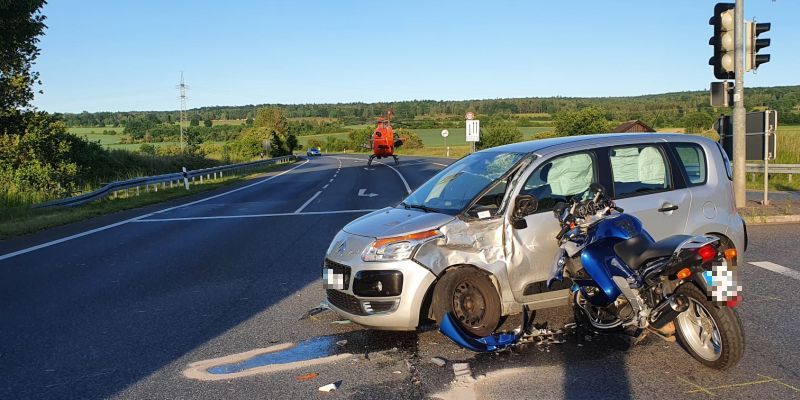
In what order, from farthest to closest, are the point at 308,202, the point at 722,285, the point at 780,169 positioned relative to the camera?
the point at 780,169, the point at 308,202, the point at 722,285

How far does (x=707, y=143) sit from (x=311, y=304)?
4440mm

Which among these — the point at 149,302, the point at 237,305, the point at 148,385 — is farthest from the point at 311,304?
the point at 148,385

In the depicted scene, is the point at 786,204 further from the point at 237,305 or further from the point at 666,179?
the point at 237,305

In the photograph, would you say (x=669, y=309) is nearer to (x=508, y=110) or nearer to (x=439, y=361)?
(x=439, y=361)

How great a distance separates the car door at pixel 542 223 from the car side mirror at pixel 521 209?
6cm

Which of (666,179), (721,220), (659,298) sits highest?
(666,179)

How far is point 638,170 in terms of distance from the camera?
6145 mm

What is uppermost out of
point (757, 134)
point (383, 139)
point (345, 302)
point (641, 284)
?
point (383, 139)

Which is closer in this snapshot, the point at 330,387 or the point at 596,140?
the point at 330,387

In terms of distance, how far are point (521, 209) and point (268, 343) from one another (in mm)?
2469

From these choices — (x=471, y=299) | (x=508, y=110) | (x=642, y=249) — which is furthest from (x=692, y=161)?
(x=508, y=110)

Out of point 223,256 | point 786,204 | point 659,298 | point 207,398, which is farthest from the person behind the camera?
point 786,204

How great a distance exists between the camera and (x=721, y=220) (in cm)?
632

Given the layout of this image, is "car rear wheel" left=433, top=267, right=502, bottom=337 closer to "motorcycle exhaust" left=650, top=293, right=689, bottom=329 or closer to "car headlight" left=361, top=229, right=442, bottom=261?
"car headlight" left=361, top=229, right=442, bottom=261
